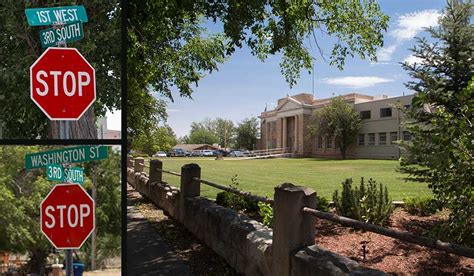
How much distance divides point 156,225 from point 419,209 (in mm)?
5578

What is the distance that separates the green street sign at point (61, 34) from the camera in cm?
230

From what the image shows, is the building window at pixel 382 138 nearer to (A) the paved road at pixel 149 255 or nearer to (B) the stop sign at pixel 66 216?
(A) the paved road at pixel 149 255

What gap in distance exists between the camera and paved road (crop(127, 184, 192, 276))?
5.82 meters

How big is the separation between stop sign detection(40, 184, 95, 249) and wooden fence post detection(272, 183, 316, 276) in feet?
7.59

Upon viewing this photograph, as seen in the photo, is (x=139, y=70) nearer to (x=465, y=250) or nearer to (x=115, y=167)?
(x=115, y=167)

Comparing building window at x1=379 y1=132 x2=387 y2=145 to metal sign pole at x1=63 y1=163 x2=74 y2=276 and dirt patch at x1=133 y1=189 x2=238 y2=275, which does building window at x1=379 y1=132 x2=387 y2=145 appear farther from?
metal sign pole at x1=63 y1=163 x2=74 y2=276

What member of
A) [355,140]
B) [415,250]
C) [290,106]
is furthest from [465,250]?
[290,106]

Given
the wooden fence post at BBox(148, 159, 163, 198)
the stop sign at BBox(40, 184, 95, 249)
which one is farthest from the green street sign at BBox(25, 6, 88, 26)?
the wooden fence post at BBox(148, 159, 163, 198)

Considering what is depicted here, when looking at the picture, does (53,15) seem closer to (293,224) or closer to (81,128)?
(81,128)

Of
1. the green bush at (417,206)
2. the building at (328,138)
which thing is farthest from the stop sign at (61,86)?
the building at (328,138)

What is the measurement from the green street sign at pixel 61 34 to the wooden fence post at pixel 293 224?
2615 mm

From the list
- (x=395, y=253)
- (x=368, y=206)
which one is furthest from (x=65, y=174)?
(x=368, y=206)

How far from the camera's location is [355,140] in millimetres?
58250

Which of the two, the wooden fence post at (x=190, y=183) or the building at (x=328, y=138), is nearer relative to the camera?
the wooden fence post at (x=190, y=183)
